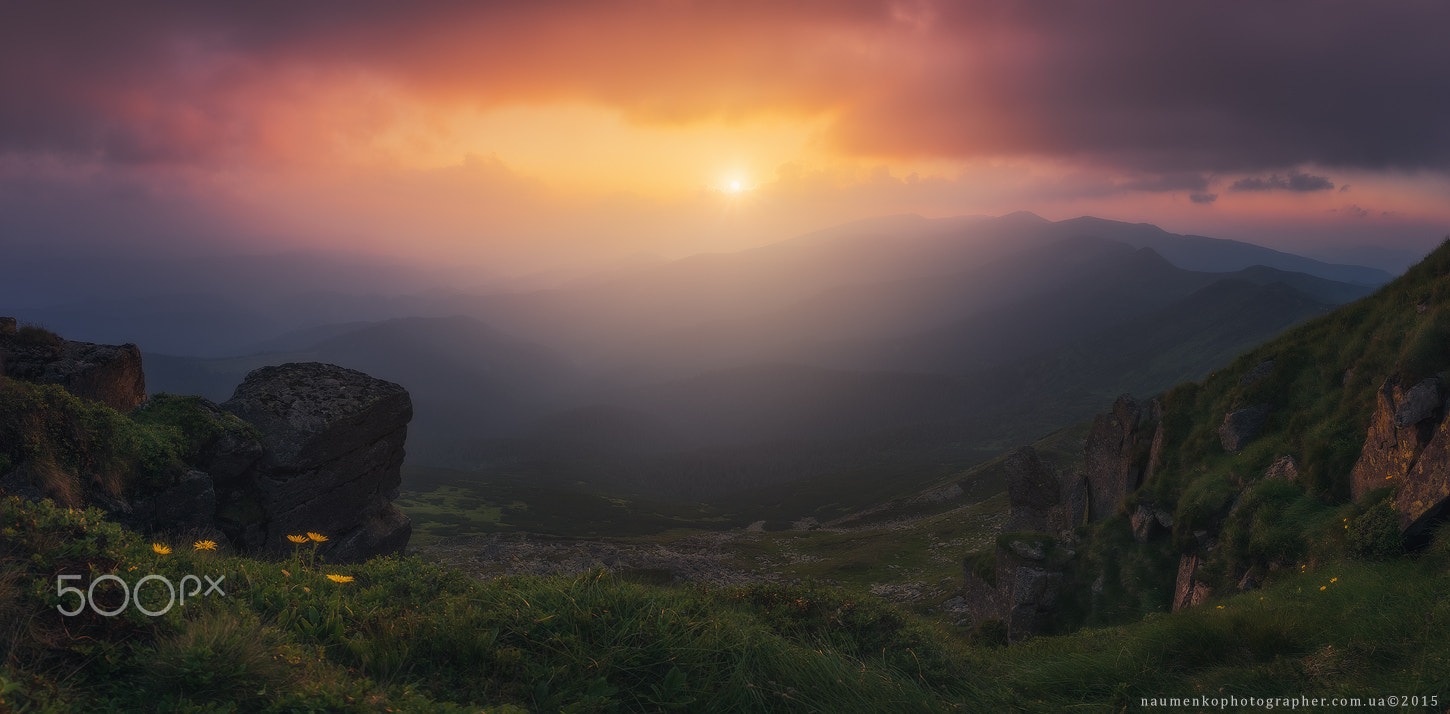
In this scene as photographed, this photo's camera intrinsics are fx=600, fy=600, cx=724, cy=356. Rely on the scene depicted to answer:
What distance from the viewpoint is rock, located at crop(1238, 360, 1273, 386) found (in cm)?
2238

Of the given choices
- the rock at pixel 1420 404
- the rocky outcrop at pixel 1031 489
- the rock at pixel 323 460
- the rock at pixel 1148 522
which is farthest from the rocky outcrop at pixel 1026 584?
the rock at pixel 323 460

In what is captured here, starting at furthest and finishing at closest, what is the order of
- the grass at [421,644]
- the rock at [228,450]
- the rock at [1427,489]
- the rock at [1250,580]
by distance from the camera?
1. the rock at [228,450]
2. the rock at [1250,580]
3. the rock at [1427,489]
4. the grass at [421,644]

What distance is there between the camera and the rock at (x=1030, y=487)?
47.3m

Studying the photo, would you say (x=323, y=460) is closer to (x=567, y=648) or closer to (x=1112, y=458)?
(x=567, y=648)

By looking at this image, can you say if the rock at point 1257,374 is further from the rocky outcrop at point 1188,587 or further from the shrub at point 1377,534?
the shrub at point 1377,534

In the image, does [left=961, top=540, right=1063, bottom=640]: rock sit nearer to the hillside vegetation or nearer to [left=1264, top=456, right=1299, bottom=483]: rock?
[left=1264, top=456, right=1299, bottom=483]: rock

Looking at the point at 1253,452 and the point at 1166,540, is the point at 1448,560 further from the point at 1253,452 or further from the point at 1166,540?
the point at 1166,540

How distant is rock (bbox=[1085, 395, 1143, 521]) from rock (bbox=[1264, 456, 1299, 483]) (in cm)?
1143

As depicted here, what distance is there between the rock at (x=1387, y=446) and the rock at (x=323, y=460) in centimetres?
3332

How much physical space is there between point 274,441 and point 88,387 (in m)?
7.18

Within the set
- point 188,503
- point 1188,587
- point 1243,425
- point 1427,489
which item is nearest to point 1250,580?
point 1188,587

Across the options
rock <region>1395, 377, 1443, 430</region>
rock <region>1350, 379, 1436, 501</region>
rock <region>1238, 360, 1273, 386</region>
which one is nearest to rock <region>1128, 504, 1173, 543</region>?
rock <region>1238, 360, 1273, 386</region>

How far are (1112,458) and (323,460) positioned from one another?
40.7 m

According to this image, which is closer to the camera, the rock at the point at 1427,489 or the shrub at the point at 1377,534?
the rock at the point at 1427,489
